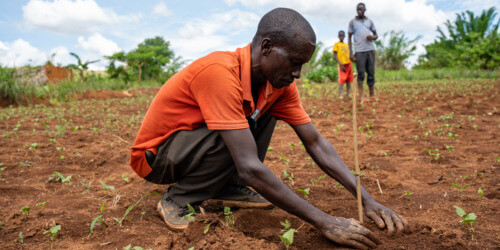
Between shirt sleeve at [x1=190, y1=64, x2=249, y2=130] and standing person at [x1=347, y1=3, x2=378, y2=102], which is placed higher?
standing person at [x1=347, y1=3, x2=378, y2=102]

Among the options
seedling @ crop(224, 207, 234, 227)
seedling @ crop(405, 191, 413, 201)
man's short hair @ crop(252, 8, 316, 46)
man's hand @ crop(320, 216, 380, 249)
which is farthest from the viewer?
seedling @ crop(405, 191, 413, 201)

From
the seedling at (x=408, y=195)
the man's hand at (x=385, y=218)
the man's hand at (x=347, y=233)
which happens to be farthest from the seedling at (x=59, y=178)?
the seedling at (x=408, y=195)

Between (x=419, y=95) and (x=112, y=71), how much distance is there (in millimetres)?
11880

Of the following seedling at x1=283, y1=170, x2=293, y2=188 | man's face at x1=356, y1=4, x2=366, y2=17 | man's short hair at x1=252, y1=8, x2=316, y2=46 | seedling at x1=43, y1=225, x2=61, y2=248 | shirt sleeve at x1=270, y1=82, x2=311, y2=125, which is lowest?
seedling at x1=283, y1=170, x2=293, y2=188

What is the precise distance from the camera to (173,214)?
1.86m

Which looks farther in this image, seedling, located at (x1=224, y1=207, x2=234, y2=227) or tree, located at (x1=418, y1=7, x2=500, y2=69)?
tree, located at (x1=418, y1=7, x2=500, y2=69)

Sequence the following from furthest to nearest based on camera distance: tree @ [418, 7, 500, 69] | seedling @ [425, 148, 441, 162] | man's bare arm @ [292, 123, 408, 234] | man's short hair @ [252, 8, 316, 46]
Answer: tree @ [418, 7, 500, 69]
seedling @ [425, 148, 441, 162]
man's bare arm @ [292, 123, 408, 234]
man's short hair @ [252, 8, 316, 46]

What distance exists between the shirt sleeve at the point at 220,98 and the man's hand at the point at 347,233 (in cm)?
54

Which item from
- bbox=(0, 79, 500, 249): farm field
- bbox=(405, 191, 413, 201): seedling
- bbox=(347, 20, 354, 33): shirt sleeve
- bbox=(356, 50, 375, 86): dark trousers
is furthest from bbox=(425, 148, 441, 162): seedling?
bbox=(347, 20, 354, 33): shirt sleeve

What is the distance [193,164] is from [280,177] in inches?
37.2

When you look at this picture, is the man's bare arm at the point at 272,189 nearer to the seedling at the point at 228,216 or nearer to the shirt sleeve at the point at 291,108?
the seedling at the point at 228,216

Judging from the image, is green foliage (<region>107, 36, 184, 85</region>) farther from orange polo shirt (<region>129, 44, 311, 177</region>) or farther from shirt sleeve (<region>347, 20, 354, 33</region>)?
orange polo shirt (<region>129, 44, 311, 177</region>)

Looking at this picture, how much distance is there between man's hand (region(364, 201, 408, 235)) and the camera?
5.28 feet

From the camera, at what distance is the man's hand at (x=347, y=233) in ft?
4.63
